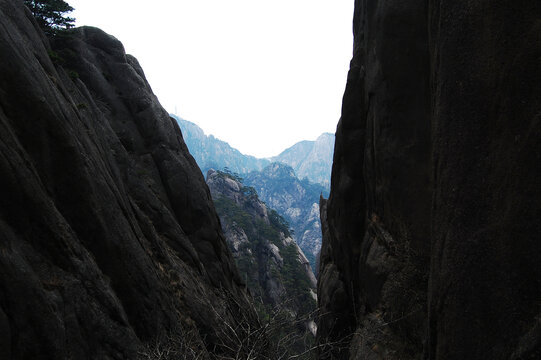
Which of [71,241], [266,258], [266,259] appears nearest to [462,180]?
[71,241]

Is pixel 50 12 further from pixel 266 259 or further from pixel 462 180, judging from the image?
pixel 266 259

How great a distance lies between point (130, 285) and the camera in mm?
10398

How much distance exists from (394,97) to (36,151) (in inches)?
442

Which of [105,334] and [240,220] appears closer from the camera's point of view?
[105,334]

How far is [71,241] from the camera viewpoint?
822 cm

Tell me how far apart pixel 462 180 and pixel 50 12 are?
23.0 m

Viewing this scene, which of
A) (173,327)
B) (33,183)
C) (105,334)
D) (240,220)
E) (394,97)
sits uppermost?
(394,97)

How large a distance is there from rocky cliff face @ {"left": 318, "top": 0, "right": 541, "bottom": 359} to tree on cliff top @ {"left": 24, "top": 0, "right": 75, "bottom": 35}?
18535 millimetres

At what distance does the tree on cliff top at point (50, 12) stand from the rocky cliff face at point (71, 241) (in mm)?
920

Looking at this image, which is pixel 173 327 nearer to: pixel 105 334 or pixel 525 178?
pixel 105 334

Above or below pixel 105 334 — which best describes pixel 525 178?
above

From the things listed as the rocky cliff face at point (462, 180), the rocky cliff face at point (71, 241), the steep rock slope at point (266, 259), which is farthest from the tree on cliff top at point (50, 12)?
the steep rock slope at point (266, 259)

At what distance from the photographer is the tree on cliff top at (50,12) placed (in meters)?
17.6

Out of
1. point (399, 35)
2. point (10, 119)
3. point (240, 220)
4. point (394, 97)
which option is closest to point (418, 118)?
point (394, 97)
